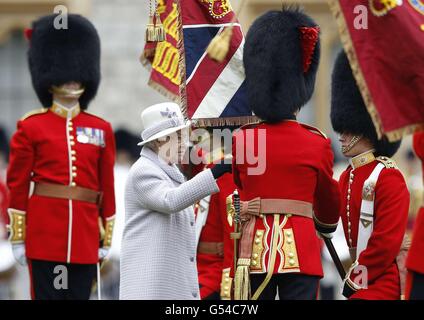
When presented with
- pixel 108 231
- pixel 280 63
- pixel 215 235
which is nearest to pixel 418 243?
pixel 280 63

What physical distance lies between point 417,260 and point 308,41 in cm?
141

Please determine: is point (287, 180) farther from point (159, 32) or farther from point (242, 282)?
point (159, 32)

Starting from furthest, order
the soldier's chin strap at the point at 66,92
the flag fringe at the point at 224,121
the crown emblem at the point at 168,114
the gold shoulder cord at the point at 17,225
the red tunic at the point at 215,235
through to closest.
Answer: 1. the soldier's chin strap at the point at 66,92
2. the gold shoulder cord at the point at 17,225
3. the red tunic at the point at 215,235
4. the flag fringe at the point at 224,121
5. the crown emblem at the point at 168,114

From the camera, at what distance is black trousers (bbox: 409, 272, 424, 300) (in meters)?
5.59

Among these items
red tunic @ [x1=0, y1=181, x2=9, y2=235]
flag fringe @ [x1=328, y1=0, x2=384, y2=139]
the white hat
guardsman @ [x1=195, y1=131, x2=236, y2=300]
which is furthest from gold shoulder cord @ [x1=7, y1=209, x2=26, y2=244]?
red tunic @ [x1=0, y1=181, x2=9, y2=235]

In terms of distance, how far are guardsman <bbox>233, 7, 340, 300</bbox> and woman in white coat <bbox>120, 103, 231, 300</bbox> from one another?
213 mm

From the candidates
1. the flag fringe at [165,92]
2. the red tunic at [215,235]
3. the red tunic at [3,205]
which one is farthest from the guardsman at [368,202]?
the red tunic at [3,205]

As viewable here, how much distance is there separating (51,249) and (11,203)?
1.20 ft

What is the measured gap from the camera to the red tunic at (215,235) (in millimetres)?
7379

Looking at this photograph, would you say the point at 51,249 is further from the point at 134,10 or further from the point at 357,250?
the point at 134,10

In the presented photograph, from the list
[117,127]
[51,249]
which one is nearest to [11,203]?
[51,249]

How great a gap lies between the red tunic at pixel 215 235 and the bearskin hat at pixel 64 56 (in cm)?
119

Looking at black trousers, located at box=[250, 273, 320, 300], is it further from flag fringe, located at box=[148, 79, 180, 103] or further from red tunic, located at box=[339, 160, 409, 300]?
flag fringe, located at box=[148, 79, 180, 103]

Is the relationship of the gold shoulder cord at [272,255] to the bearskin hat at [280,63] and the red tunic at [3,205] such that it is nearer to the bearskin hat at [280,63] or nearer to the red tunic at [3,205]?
the bearskin hat at [280,63]
